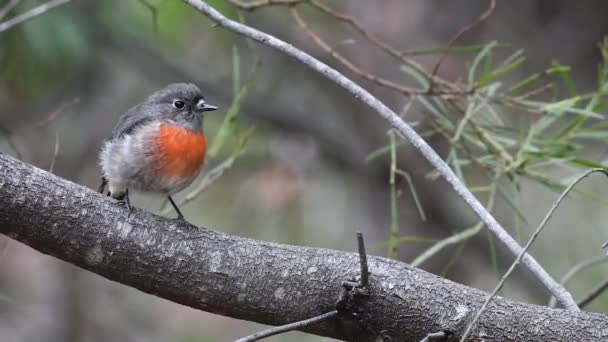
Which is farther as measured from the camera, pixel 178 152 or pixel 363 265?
pixel 178 152

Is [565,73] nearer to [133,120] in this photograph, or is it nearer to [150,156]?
[150,156]

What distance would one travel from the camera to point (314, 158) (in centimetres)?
662

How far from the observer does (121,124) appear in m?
3.88

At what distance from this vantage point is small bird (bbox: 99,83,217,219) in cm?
364

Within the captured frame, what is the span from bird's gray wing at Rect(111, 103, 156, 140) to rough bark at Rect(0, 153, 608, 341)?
3.68ft

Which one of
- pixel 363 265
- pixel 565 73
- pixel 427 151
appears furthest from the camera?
pixel 565 73

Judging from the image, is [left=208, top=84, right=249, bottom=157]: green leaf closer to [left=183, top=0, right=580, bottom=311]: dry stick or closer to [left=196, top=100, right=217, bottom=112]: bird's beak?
[left=196, top=100, right=217, bottom=112]: bird's beak

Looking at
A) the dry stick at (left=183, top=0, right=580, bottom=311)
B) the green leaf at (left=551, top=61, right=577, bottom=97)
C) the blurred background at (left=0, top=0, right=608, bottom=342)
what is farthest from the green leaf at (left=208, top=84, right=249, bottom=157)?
the blurred background at (left=0, top=0, right=608, bottom=342)

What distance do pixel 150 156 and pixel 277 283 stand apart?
1.20 meters

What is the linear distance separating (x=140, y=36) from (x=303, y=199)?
5.40 feet

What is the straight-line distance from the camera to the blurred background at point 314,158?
608cm

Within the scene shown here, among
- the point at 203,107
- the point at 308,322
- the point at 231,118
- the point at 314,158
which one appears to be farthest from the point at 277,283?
the point at 314,158

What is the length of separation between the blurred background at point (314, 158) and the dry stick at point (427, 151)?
9.97 ft

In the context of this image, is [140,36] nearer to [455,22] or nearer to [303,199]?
[303,199]
